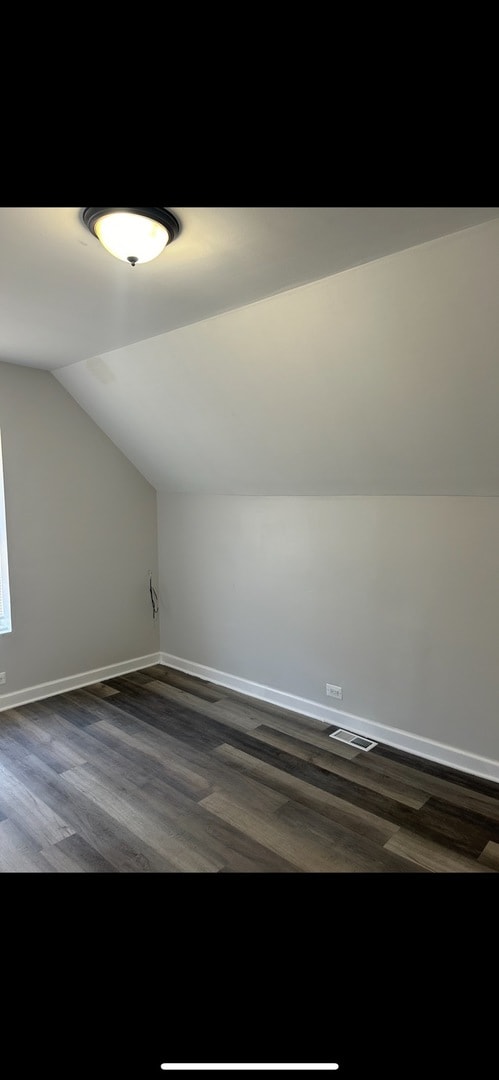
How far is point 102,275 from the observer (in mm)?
2025

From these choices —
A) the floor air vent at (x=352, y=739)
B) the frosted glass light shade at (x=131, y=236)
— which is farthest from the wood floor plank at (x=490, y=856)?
the frosted glass light shade at (x=131, y=236)

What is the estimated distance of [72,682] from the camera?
3.88 m

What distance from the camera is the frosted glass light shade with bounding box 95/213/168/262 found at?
1.56 meters

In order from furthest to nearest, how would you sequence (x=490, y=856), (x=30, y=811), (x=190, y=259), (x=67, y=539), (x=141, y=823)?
1. (x=67, y=539)
2. (x=30, y=811)
3. (x=141, y=823)
4. (x=490, y=856)
5. (x=190, y=259)

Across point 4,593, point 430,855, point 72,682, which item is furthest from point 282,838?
point 4,593

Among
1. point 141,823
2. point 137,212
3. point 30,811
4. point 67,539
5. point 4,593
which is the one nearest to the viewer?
point 137,212

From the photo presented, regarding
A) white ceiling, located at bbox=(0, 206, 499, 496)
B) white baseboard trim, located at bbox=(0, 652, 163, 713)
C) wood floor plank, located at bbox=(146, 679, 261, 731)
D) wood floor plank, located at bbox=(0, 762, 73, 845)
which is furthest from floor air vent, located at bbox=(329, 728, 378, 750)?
white baseboard trim, located at bbox=(0, 652, 163, 713)

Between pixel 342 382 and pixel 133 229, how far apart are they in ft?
3.69

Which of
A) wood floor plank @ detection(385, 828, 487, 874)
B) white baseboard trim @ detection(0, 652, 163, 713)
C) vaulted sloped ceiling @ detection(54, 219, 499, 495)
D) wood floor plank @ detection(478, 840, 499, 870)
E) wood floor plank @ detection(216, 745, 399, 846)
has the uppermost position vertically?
vaulted sloped ceiling @ detection(54, 219, 499, 495)

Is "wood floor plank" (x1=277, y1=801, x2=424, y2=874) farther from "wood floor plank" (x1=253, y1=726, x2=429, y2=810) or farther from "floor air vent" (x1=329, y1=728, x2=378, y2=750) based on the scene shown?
"floor air vent" (x1=329, y1=728, x2=378, y2=750)

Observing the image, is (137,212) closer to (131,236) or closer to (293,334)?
(131,236)

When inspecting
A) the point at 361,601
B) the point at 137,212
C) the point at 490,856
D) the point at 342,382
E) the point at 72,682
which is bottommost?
the point at 490,856

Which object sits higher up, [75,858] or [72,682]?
[72,682]

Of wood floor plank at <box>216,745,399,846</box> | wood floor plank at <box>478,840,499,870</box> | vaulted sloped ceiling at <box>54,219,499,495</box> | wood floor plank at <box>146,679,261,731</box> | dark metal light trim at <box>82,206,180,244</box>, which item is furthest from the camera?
wood floor plank at <box>146,679,261,731</box>
